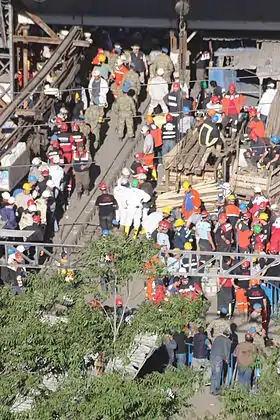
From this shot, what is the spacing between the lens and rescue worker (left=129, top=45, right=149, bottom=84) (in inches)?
1401

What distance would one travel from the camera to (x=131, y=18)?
123 feet

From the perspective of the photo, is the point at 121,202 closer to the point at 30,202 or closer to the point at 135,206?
the point at 135,206

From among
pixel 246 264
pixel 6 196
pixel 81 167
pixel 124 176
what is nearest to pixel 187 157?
pixel 124 176

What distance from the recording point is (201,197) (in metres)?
32.1

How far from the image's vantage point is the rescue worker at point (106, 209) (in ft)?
102

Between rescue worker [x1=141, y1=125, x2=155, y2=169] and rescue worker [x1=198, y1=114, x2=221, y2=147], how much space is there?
1087 millimetres

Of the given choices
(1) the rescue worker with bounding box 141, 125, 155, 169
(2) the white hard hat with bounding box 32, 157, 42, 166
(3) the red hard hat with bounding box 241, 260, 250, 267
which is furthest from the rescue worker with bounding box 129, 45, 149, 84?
(3) the red hard hat with bounding box 241, 260, 250, 267

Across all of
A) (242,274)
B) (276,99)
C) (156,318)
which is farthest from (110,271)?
(276,99)

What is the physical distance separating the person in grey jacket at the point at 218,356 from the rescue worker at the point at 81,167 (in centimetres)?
671

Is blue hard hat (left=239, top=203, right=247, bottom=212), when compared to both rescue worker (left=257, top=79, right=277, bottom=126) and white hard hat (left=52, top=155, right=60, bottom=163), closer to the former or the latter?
white hard hat (left=52, top=155, right=60, bottom=163)

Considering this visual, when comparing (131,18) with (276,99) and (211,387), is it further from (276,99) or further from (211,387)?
(211,387)

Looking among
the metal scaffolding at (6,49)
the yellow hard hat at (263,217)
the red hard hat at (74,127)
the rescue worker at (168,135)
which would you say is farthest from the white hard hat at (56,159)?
the yellow hard hat at (263,217)

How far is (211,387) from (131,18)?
43.0 ft

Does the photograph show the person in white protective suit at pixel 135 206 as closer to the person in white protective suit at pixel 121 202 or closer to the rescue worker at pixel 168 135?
the person in white protective suit at pixel 121 202
